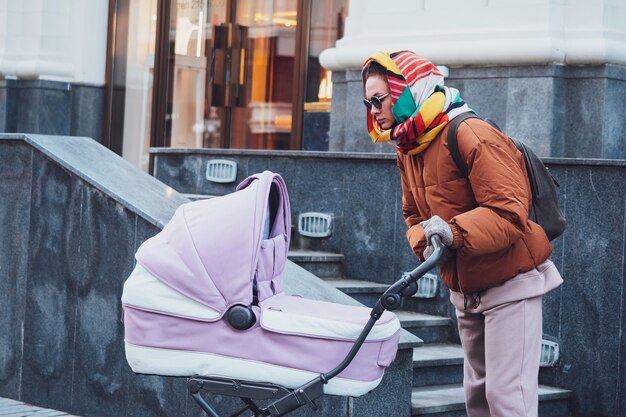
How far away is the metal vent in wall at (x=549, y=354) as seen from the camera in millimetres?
7270

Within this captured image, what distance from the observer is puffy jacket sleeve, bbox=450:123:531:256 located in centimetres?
443

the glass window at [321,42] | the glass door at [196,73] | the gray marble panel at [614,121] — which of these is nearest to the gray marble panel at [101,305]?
the gray marble panel at [614,121]

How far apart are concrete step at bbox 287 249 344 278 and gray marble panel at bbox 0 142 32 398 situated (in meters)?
1.83

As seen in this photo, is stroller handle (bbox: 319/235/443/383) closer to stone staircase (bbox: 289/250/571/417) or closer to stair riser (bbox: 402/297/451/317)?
stone staircase (bbox: 289/250/571/417)

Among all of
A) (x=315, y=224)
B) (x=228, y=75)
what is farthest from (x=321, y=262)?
(x=228, y=75)

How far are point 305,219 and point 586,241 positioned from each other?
2340 millimetres

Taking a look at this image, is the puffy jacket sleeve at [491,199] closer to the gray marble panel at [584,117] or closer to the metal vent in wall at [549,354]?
the metal vent in wall at [549,354]

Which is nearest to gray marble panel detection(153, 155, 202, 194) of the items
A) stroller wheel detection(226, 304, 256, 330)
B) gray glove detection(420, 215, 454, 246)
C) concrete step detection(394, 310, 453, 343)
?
concrete step detection(394, 310, 453, 343)

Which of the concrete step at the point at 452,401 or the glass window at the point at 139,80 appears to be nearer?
the concrete step at the point at 452,401

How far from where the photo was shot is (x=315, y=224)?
870cm

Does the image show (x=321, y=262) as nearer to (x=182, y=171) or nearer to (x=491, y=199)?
(x=182, y=171)

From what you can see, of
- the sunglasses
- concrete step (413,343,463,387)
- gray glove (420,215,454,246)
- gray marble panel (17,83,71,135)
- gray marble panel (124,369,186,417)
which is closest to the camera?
gray glove (420,215,454,246)

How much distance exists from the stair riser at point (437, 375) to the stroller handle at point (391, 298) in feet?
8.85

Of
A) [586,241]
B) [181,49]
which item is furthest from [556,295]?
[181,49]
